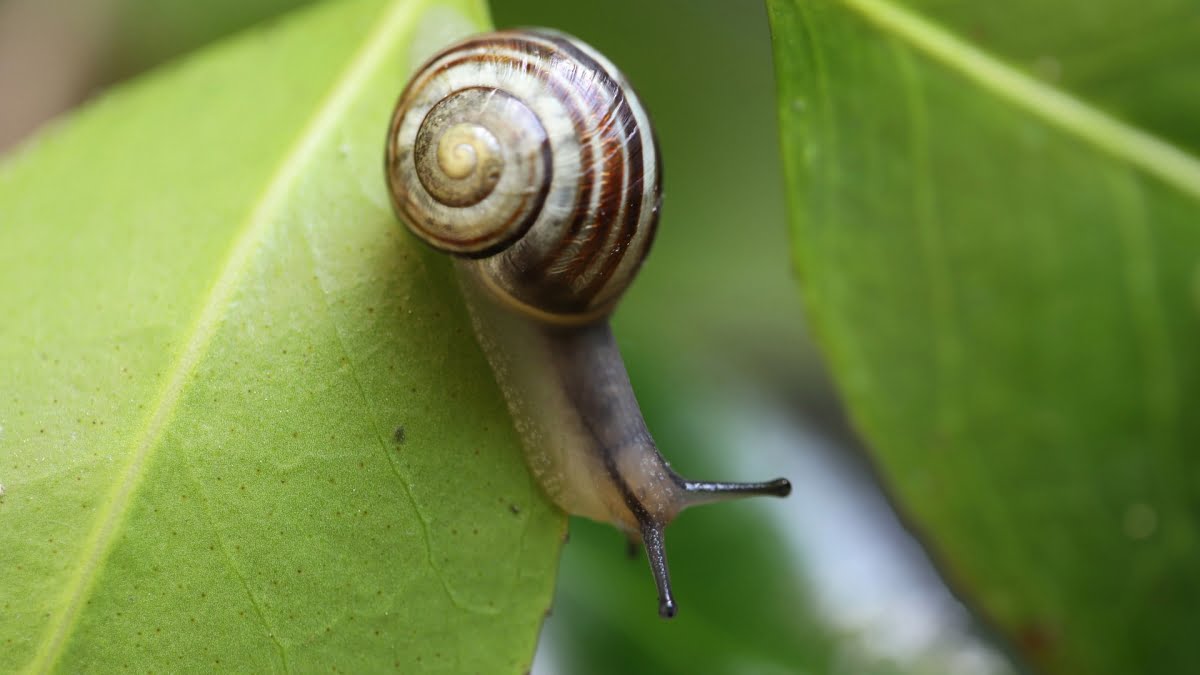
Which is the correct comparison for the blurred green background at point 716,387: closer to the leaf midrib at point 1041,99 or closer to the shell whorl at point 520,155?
the shell whorl at point 520,155

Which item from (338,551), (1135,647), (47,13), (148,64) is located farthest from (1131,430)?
(47,13)

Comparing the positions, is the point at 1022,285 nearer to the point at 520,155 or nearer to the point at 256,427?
the point at 520,155

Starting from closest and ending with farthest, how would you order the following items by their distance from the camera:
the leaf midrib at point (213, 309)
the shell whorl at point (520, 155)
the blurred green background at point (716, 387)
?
the leaf midrib at point (213, 309), the shell whorl at point (520, 155), the blurred green background at point (716, 387)

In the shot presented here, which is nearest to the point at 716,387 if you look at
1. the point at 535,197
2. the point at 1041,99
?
the point at 535,197

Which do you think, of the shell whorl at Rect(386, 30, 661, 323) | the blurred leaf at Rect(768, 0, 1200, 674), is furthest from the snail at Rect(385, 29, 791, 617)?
the blurred leaf at Rect(768, 0, 1200, 674)

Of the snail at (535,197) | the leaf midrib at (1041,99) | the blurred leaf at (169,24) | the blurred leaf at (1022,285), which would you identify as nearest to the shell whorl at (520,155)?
the snail at (535,197)

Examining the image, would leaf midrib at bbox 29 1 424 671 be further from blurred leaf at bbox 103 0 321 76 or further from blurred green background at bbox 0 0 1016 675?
blurred leaf at bbox 103 0 321 76

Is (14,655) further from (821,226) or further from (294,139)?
(821,226)
